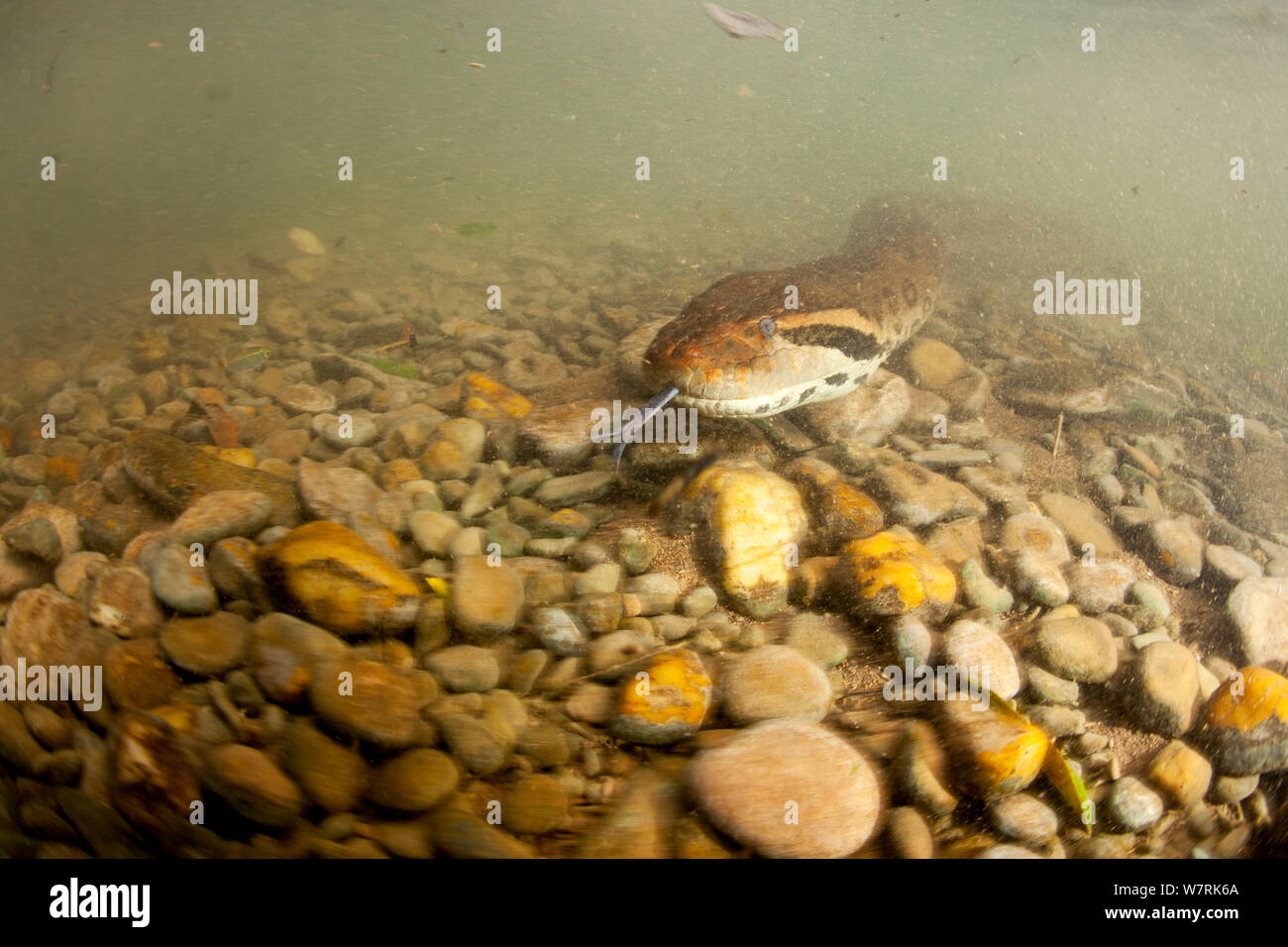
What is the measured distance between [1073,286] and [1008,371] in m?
4.86

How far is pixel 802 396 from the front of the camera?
9.91 feet

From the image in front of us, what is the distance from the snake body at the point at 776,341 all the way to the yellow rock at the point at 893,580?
1061mm

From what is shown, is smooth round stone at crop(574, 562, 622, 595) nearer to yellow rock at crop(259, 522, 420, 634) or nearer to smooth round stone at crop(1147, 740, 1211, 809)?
yellow rock at crop(259, 522, 420, 634)

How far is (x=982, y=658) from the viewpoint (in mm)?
1706

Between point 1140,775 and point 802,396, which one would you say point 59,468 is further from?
point 1140,775

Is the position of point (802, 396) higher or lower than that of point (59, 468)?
higher

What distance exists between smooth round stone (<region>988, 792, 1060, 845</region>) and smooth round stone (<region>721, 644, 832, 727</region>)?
0.43 metres

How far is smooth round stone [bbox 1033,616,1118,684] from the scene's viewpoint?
5.83 feet

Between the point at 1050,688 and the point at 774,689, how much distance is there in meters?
0.88

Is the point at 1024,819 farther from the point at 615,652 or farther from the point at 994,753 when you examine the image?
the point at 615,652

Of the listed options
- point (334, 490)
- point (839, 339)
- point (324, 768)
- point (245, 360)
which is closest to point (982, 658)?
point (324, 768)

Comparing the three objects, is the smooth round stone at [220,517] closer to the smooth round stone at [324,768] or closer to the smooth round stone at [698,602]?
the smooth round stone at [324,768]
